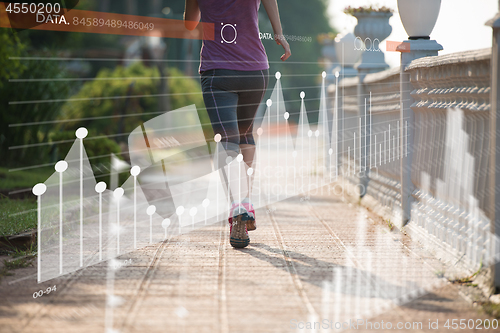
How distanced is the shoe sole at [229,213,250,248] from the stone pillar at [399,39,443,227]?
115 cm

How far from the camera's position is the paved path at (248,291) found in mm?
1882

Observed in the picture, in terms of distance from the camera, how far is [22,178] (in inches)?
225

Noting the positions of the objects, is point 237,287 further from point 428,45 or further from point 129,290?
point 428,45

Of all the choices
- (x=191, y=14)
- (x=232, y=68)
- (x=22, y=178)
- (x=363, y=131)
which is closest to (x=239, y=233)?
(x=232, y=68)

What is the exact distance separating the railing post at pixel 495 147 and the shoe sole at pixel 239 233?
49.8 inches

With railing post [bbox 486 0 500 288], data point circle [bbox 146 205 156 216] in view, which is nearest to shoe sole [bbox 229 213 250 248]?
railing post [bbox 486 0 500 288]

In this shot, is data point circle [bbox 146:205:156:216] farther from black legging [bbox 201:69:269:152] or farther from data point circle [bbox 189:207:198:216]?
black legging [bbox 201:69:269:152]

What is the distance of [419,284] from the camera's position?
2324 millimetres

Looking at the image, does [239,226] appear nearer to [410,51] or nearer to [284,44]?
[284,44]

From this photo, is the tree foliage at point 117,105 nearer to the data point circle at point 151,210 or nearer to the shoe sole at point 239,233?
the data point circle at point 151,210

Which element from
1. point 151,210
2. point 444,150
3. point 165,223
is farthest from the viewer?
point 151,210

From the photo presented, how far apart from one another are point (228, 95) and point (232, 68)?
0.48ft

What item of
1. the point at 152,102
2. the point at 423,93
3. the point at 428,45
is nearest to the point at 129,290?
the point at 423,93

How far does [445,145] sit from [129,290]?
170cm
